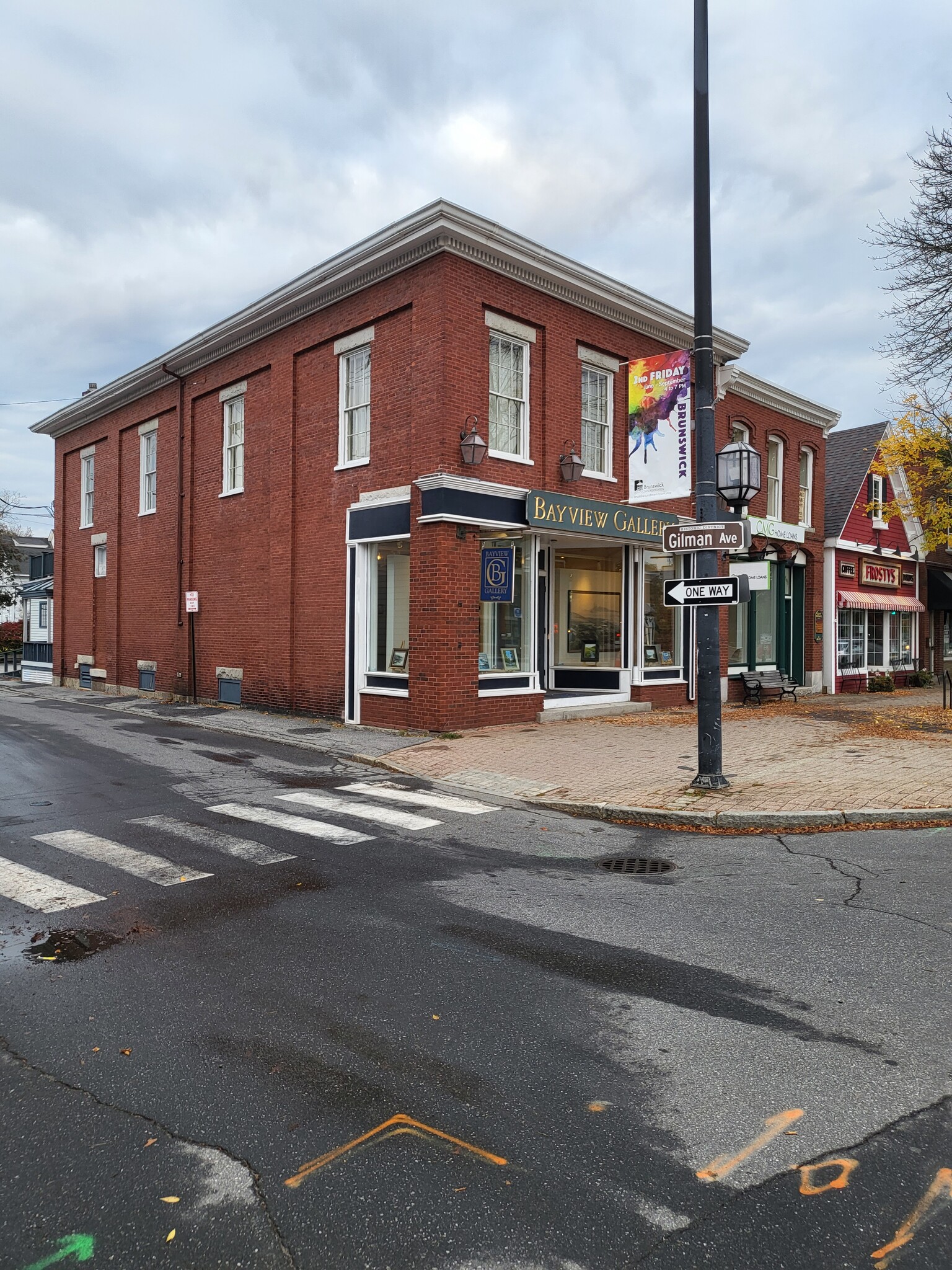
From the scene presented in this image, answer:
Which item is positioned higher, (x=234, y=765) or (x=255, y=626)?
(x=255, y=626)

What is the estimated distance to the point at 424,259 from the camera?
14.4 meters

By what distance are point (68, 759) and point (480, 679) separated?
650 cm

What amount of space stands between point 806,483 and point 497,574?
1384 centimetres

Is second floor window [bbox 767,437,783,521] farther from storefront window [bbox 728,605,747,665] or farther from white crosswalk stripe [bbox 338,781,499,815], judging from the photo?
white crosswalk stripe [bbox 338,781,499,815]

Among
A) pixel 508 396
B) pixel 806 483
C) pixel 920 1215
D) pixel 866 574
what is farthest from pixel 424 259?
pixel 866 574

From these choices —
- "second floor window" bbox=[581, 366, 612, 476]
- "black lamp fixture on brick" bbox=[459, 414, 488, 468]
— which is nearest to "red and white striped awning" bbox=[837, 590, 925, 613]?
"second floor window" bbox=[581, 366, 612, 476]

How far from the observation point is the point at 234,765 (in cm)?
1144

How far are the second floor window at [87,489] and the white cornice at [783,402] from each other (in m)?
18.8

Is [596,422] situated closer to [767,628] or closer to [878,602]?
[767,628]

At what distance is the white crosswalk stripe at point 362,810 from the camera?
8.18 metres

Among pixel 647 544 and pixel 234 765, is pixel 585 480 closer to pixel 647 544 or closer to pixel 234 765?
pixel 647 544

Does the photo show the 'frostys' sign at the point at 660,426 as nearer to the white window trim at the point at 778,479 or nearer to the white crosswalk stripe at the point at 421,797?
the white crosswalk stripe at the point at 421,797

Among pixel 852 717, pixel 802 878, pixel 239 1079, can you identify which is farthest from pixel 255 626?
pixel 239 1079

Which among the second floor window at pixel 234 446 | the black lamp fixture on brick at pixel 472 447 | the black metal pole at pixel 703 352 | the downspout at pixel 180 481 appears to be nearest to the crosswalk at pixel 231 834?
the black metal pole at pixel 703 352
